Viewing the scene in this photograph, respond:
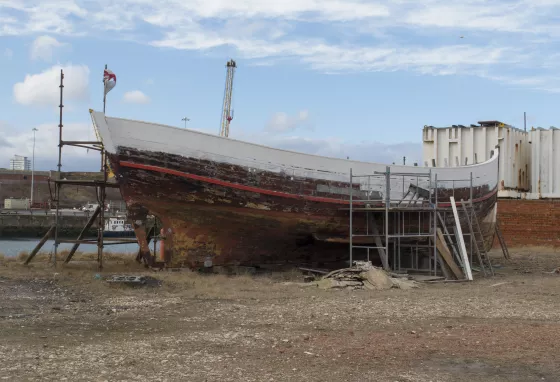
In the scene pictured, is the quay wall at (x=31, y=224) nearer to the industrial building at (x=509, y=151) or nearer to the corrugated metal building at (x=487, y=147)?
the corrugated metal building at (x=487, y=147)

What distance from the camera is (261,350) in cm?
666

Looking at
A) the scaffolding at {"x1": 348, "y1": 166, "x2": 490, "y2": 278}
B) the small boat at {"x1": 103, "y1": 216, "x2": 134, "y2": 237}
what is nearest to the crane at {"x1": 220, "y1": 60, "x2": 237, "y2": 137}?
the small boat at {"x1": 103, "y1": 216, "x2": 134, "y2": 237}

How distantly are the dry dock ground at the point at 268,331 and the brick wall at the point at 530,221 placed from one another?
37.5 feet

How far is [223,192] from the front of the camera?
515 inches

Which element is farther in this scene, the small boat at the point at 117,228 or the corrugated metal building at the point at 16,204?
the corrugated metal building at the point at 16,204

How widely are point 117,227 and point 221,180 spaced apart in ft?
117

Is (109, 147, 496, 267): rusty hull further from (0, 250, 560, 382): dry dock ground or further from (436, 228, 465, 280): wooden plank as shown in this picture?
(436, 228, 465, 280): wooden plank

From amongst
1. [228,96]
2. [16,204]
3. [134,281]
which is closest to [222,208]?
[134,281]

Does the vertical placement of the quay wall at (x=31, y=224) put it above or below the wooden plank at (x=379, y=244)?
below

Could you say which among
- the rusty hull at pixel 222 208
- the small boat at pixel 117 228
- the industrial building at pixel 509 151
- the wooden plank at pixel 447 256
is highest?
the industrial building at pixel 509 151

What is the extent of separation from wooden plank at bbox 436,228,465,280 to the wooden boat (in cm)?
164

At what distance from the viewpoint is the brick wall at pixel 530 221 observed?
75.2 feet

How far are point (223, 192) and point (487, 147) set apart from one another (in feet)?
44.5

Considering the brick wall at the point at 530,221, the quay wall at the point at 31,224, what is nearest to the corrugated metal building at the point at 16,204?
the quay wall at the point at 31,224
